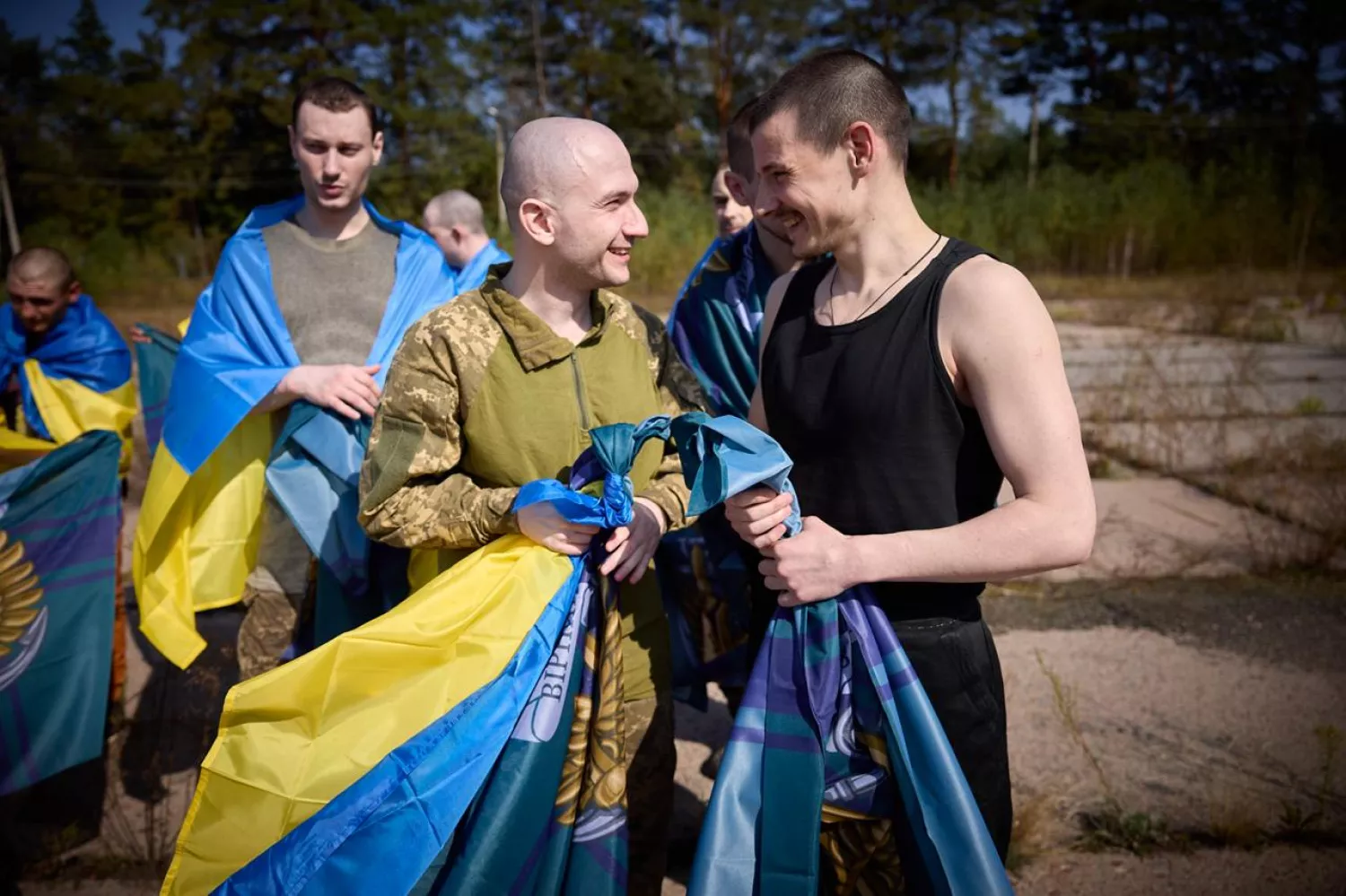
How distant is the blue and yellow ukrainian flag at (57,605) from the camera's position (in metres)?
3.01

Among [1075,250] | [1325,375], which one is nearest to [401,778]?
[1325,375]

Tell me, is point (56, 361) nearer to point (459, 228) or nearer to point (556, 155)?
point (459, 228)

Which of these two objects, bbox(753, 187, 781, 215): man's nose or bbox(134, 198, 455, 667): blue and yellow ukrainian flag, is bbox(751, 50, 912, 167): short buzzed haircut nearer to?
bbox(753, 187, 781, 215): man's nose

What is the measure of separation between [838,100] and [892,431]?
0.65 m

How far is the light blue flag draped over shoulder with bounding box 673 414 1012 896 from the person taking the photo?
5.72 ft

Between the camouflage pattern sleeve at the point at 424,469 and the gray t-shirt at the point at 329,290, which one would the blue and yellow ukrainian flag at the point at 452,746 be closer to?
the camouflage pattern sleeve at the point at 424,469

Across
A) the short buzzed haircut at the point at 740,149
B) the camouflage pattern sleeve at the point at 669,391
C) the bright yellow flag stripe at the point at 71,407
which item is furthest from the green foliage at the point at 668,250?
the camouflage pattern sleeve at the point at 669,391

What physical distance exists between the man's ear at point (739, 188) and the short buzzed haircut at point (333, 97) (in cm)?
123

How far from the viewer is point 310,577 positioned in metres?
2.91

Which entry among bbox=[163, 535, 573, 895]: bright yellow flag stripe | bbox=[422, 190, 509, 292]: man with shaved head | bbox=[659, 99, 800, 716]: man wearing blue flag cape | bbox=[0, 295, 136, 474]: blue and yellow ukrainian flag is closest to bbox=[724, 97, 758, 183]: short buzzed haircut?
bbox=[659, 99, 800, 716]: man wearing blue flag cape

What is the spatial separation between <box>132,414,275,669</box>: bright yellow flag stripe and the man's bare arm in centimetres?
→ 230

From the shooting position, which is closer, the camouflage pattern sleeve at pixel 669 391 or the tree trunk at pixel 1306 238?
the camouflage pattern sleeve at pixel 669 391

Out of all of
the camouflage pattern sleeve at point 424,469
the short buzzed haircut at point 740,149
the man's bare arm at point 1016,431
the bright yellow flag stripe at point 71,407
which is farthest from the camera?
the bright yellow flag stripe at point 71,407

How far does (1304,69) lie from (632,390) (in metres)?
40.9
